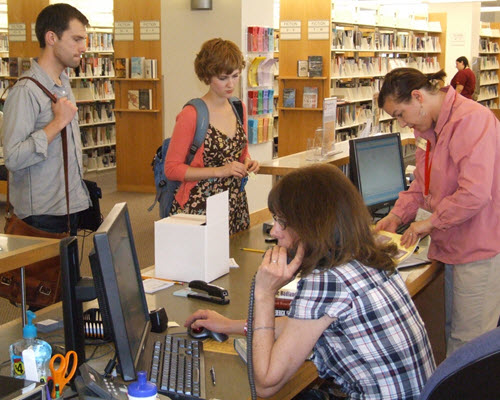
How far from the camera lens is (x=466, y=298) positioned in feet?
8.92

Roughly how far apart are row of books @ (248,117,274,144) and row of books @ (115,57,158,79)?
156cm

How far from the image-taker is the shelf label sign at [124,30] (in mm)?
8213

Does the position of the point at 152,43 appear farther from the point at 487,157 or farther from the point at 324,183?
the point at 324,183

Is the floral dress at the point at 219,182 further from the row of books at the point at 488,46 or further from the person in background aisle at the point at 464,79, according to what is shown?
the row of books at the point at 488,46

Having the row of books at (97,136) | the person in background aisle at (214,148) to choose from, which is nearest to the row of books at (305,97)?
the row of books at (97,136)

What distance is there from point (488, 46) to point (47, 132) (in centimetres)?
1629

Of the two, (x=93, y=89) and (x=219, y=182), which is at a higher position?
(x=93, y=89)

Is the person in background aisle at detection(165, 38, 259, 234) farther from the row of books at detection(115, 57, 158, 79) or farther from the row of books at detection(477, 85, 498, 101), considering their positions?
the row of books at detection(477, 85, 498, 101)

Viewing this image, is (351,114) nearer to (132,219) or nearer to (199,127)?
(132,219)

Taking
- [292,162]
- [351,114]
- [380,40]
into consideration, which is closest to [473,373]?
[292,162]

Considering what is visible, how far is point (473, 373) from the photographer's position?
4.00 ft

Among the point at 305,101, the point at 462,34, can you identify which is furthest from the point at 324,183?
the point at 462,34

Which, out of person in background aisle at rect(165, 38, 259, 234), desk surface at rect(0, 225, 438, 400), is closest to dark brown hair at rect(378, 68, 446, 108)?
desk surface at rect(0, 225, 438, 400)

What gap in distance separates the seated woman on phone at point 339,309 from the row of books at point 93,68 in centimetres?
909
